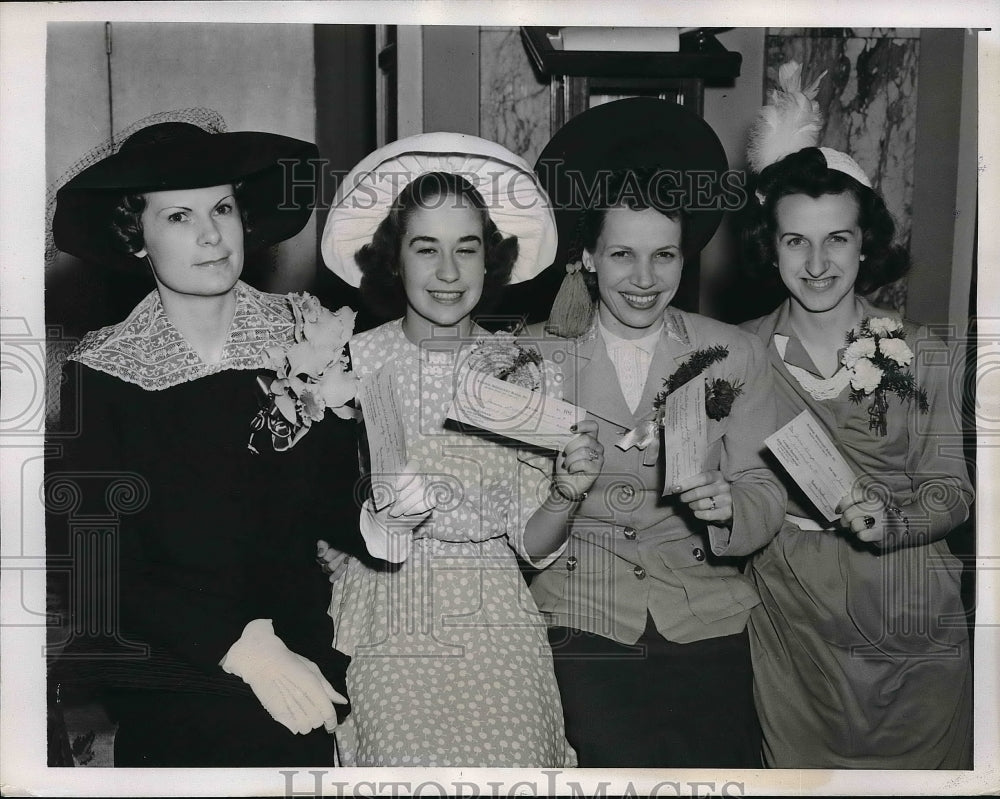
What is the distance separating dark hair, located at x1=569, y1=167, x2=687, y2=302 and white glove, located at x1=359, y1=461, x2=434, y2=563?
0.67m

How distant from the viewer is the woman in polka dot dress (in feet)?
7.74

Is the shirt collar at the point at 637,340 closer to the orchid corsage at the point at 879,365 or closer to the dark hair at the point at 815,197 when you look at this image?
the dark hair at the point at 815,197

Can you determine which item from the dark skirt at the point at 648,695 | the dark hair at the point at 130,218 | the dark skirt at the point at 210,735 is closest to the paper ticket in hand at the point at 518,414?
the dark skirt at the point at 648,695

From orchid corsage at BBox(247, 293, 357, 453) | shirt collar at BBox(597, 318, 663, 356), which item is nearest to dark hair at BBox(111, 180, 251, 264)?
orchid corsage at BBox(247, 293, 357, 453)

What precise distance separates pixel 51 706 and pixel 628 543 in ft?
4.90

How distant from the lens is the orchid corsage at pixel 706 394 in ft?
8.07

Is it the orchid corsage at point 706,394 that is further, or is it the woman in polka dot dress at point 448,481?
the orchid corsage at point 706,394

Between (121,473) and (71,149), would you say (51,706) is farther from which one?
(71,149)

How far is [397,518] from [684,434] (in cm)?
71

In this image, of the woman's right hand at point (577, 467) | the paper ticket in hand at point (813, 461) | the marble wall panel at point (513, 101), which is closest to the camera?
the woman's right hand at point (577, 467)

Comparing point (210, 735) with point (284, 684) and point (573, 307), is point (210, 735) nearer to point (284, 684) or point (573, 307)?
point (284, 684)

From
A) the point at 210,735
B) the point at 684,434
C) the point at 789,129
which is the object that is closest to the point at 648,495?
the point at 684,434

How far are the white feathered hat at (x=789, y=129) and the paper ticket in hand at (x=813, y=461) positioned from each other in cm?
63

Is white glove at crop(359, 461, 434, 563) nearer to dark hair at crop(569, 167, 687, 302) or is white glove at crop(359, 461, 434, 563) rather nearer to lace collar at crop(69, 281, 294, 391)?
lace collar at crop(69, 281, 294, 391)
